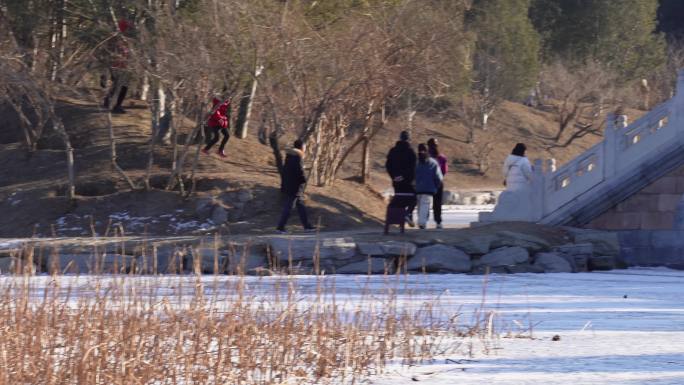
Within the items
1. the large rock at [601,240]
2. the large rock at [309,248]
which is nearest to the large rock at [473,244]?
the large rock at [309,248]

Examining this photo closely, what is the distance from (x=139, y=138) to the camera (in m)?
24.1

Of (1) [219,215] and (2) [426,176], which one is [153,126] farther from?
(2) [426,176]

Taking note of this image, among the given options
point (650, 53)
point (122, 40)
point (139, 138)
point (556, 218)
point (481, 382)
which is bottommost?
point (481, 382)

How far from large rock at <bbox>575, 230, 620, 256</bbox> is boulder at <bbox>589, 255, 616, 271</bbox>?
74 mm

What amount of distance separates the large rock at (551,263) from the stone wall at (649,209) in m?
1.51

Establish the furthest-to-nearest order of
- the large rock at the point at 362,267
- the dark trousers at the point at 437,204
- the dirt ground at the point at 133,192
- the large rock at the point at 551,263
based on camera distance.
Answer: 1. the dirt ground at the point at 133,192
2. the dark trousers at the point at 437,204
3. the large rock at the point at 551,263
4. the large rock at the point at 362,267

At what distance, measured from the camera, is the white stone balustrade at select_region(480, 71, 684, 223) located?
61.2ft

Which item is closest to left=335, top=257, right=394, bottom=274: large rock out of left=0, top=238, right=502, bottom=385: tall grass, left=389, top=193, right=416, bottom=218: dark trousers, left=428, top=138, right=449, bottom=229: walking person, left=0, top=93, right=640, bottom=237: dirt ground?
left=389, top=193, right=416, bottom=218: dark trousers

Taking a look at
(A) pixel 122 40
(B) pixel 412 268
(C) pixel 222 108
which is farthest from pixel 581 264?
(A) pixel 122 40

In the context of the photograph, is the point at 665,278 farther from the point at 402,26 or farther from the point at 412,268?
the point at 402,26

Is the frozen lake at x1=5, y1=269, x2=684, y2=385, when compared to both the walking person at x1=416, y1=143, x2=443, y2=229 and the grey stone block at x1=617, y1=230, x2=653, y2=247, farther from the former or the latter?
the walking person at x1=416, y1=143, x2=443, y2=229

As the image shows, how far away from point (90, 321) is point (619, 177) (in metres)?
12.1

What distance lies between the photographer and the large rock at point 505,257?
17.4m

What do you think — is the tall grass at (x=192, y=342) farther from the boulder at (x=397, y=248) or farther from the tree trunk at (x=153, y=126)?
the tree trunk at (x=153, y=126)
